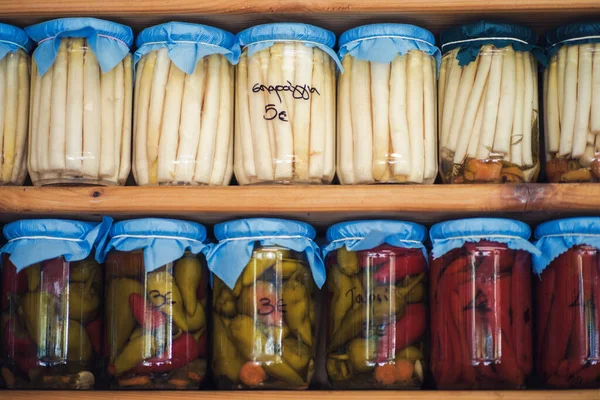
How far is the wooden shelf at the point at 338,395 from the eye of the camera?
48.5 inches

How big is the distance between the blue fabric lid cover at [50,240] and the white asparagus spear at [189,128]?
6.3 inches

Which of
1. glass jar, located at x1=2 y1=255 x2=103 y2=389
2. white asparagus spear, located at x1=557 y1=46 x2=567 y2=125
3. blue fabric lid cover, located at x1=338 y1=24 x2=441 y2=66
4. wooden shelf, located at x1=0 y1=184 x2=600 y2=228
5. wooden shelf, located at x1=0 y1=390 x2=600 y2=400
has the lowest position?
wooden shelf, located at x1=0 y1=390 x2=600 y2=400

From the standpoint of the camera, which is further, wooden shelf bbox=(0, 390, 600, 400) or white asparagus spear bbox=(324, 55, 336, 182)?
white asparagus spear bbox=(324, 55, 336, 182)

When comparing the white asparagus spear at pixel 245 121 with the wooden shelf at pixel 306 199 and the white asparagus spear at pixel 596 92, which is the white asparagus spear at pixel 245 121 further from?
the white asparagus spear at pixel 596 92

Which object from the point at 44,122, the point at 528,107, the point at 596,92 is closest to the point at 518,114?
the point at 528,107

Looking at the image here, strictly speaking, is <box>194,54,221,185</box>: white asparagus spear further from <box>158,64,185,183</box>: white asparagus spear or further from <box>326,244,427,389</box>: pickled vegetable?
<box>326,244,427,389</box>: pickled vegetable

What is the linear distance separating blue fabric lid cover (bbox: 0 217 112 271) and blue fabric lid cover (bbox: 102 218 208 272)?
0.04 meters

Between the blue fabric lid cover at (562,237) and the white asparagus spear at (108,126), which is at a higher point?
the white asparagus spear at (108,126)

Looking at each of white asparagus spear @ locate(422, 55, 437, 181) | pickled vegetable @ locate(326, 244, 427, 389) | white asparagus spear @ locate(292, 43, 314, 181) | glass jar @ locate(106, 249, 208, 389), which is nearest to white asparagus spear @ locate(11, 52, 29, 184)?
glass jar @ locate(106, 249, 208, 389)

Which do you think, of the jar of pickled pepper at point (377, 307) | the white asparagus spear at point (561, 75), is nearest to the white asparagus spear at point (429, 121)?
the jar of pickled pepper at point (377, 307)

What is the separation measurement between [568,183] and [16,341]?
94 centimetres

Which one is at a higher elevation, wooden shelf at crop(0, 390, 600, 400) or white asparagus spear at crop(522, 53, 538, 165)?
white asparagus spear at crop(522, 53, 538, 165)

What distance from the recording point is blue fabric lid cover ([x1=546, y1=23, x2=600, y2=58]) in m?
1.32

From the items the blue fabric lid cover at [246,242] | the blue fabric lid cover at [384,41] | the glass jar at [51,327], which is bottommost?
the glass jar at [51,327]
